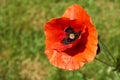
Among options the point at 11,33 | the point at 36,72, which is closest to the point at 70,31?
the point at 36,72

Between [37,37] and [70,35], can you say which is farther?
[37,37]

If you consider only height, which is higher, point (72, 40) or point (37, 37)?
point (72, 40)

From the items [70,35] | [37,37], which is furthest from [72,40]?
[37,37]

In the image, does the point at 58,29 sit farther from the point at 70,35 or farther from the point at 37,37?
the point at 37,37

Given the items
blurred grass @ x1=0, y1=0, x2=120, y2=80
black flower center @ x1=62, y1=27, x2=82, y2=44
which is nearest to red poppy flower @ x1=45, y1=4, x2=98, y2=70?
black flower center @ x1=62, y1=27, x2=82, y2=44

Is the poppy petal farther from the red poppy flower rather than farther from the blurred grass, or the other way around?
the blurred grass
